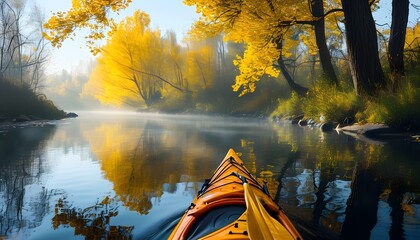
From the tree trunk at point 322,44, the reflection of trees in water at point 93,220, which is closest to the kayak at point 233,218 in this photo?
the reflection of trees in water at point 93,220

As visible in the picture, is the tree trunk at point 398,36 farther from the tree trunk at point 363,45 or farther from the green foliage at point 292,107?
the green foliage at point 292,107

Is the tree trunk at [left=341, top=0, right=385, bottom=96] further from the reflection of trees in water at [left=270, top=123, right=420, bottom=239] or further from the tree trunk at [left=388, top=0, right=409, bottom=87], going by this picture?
the reflection of trees in water at [left=270, top=123, right=420, bottom=239]

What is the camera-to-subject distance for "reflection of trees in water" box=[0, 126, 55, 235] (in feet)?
13.4

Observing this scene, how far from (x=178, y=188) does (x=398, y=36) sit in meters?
9.34

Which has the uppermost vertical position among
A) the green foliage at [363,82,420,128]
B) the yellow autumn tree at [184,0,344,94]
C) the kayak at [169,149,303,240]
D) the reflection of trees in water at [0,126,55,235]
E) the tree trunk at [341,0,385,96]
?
the yellow autumn tree at [184,0,344,94]

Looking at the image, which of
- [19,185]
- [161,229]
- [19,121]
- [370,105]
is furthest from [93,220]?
[19,121]

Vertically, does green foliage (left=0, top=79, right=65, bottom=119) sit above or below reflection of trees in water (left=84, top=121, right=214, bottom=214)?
above

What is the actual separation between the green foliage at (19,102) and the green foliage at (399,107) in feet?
60.0

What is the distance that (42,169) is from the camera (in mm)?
7250

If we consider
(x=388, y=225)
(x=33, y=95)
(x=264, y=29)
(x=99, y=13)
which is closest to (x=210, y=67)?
(x=33, y=95)

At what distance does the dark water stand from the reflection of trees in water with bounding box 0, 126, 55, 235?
1 cm

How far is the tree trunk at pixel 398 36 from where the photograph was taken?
36.3ft

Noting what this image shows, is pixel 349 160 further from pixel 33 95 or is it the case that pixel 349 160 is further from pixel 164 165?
pixel 33 95

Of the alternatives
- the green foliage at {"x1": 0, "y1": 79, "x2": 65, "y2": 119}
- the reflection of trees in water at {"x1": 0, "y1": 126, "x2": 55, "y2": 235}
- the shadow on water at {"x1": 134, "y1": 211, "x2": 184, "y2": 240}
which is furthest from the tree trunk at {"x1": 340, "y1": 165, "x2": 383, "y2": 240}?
the green foliage at {"x1": 0, "y1": 79, "x2": 65, "y2": 119}
